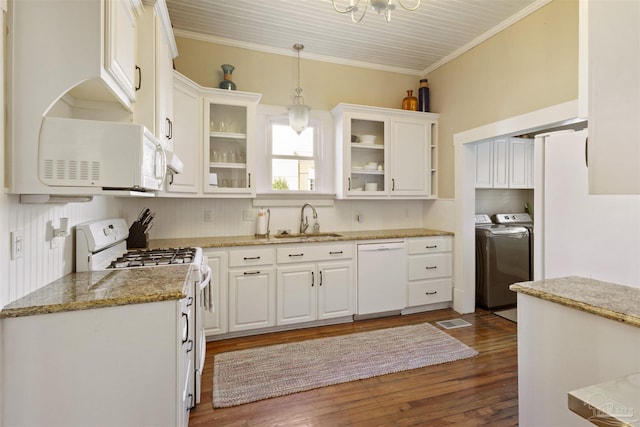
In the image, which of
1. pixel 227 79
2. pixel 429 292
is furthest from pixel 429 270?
pixel 227 79

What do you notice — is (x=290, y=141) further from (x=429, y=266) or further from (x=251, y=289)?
(x=429, y=266)

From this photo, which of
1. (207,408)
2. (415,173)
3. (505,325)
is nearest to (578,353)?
(207,408)

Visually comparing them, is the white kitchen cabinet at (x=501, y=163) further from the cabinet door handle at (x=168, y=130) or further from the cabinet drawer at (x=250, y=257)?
the cabinet door handle at (x=168, y=130)

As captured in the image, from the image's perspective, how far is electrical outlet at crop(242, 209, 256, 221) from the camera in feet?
11.0

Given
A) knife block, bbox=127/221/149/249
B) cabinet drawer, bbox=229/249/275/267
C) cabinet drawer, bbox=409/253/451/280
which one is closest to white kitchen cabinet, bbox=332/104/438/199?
cabinet drawer, bbox=409/253/451/280

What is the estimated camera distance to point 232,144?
3.14 metres

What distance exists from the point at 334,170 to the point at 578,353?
2.80 m

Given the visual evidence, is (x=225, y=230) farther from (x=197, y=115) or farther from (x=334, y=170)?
(x=334, y=170)

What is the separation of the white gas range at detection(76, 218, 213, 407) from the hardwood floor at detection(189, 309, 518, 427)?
1.18 feet

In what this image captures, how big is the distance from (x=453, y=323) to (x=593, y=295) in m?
2.08

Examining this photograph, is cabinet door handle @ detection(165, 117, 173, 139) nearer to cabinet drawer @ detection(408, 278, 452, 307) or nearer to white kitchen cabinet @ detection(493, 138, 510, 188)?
cabinet drawer @ detection(408, 278, 452, 307)

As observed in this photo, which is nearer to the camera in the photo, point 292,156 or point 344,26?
point 344,26

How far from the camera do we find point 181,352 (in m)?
1.42

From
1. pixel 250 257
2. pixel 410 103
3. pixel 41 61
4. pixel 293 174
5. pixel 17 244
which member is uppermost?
pixel 410 103
